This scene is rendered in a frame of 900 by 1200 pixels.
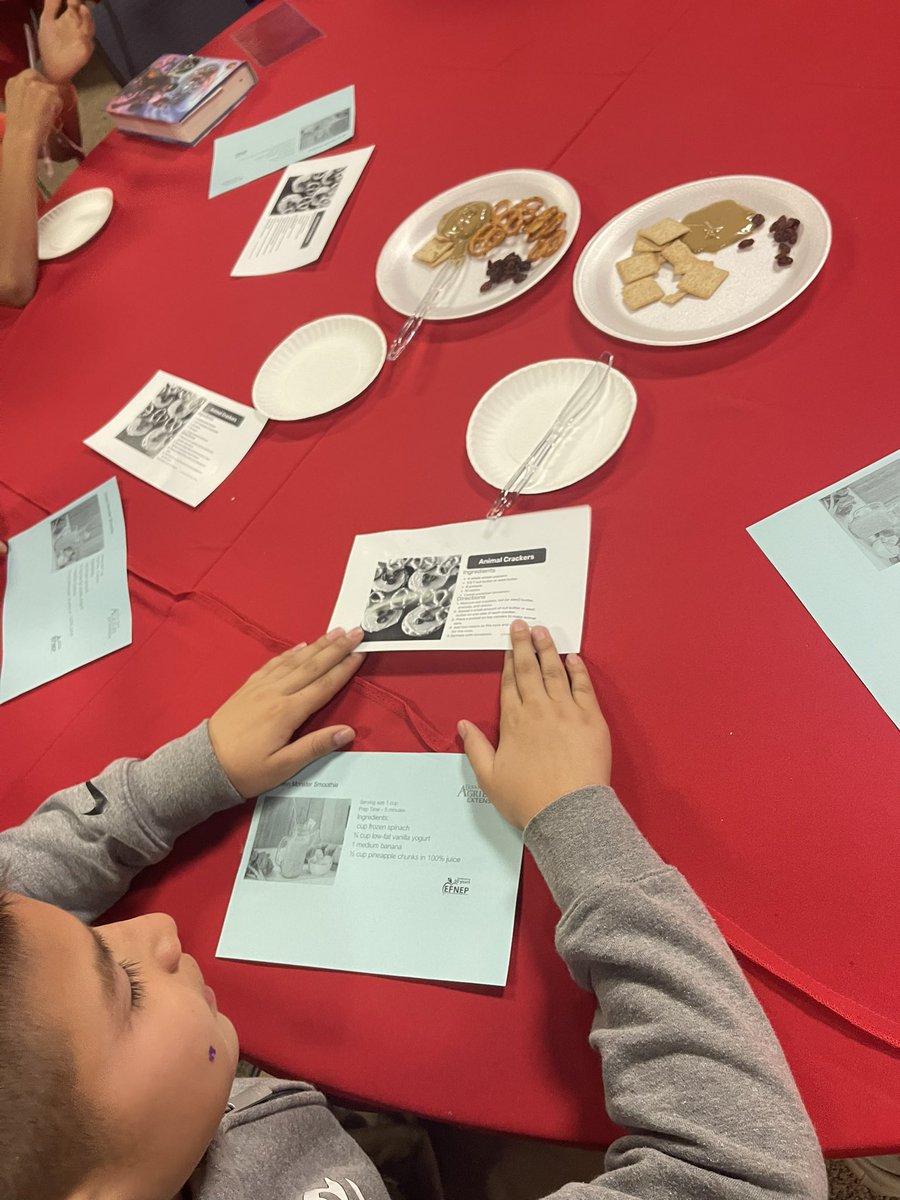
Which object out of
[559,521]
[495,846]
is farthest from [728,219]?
[495,846]

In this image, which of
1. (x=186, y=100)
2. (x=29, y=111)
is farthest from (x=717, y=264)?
(x=29, y=111)

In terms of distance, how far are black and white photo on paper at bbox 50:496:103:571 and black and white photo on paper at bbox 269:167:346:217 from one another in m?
0.59

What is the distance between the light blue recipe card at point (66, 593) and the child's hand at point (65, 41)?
111 centimetres

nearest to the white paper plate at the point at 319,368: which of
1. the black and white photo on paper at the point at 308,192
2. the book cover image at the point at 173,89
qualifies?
the black and white photo on paper at the point at 308,192

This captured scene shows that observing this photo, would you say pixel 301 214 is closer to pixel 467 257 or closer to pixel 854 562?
pixel 467 257

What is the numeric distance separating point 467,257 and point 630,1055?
3.21 feet

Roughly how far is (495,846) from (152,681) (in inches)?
18.5

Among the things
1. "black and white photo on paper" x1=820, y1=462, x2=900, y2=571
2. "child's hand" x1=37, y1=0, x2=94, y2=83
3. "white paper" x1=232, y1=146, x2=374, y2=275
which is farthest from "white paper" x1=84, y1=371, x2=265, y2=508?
"child's hand" x1=37, y1=0, x2=94, y2=83

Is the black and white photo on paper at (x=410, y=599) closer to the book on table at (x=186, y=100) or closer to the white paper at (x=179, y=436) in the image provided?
the white paper at (x=179, y=436)

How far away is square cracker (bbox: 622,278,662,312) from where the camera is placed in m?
0.97

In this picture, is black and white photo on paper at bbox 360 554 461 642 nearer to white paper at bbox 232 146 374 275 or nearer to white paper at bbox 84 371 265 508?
white paper at bbox 84 371 265 508

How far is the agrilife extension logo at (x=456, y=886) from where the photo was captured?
72 cm

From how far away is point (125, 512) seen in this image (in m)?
1.13

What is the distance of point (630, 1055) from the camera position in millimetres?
579
